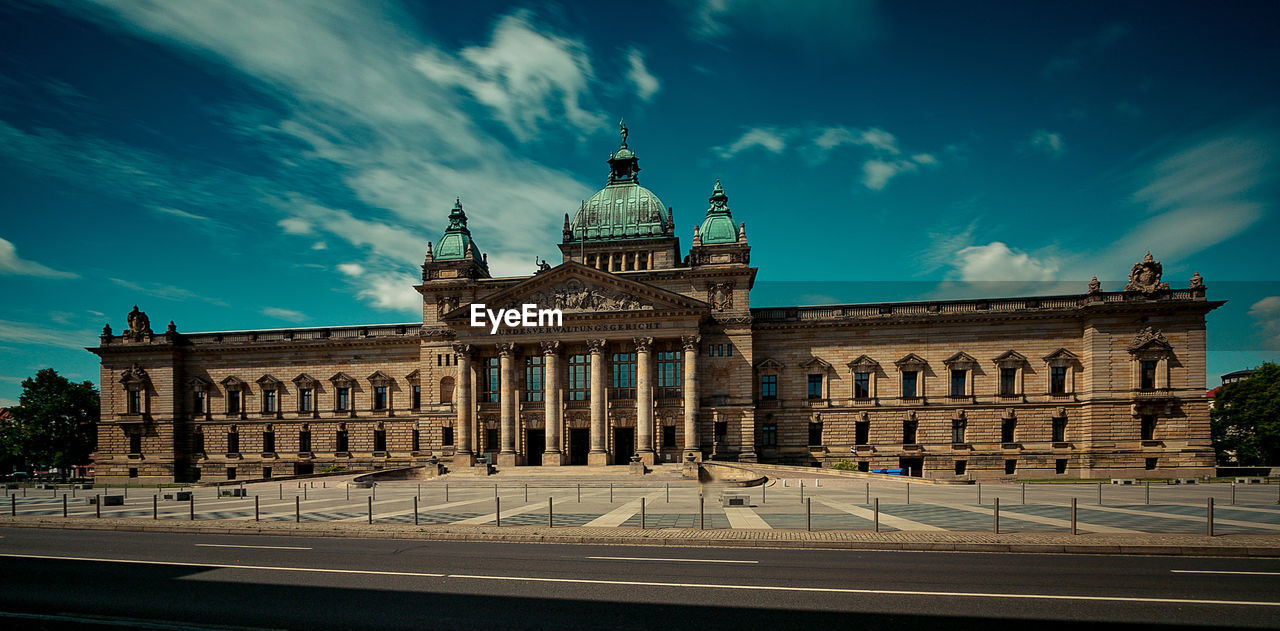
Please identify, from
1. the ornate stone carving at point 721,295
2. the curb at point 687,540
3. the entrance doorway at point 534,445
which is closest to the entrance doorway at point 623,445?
the entrance doorway at point 534,445

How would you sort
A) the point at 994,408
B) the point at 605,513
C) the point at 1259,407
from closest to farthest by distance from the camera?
the point at 605,513, the point at 994,408, the point at 1259,407

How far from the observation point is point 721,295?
5731 centimetres

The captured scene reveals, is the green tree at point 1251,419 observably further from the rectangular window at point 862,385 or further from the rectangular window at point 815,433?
the rectangular window at point 815,433

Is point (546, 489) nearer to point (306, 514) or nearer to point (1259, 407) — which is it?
point (306, 514)

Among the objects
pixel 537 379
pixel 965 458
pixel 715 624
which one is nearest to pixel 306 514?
pixel 715 624

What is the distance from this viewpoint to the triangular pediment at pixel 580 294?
54250mm

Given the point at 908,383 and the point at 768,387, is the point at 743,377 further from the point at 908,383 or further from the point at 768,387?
the point at 908,383

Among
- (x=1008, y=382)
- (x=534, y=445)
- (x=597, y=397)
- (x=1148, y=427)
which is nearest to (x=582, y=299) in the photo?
(x=597, y=397)

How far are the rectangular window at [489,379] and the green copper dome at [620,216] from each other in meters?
14.8

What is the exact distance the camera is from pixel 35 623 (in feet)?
37.6

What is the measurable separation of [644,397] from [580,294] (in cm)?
975

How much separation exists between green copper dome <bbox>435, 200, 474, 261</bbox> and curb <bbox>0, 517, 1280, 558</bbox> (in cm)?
3993

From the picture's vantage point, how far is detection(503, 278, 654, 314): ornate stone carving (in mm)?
54781

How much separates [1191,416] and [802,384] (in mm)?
28307
